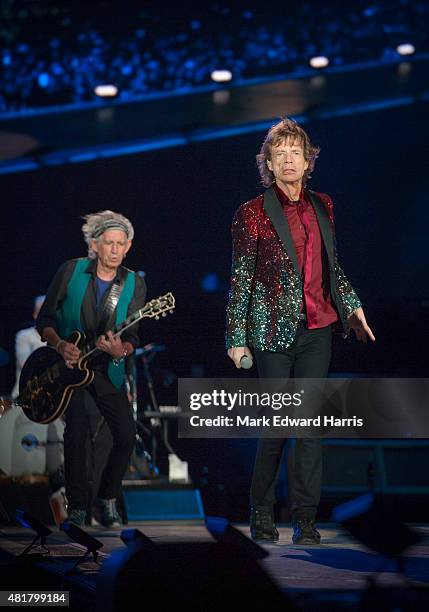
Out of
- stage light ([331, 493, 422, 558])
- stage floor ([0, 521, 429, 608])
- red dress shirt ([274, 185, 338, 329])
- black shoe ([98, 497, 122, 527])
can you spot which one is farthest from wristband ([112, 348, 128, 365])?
stage light ([331, 493, 422, 558])

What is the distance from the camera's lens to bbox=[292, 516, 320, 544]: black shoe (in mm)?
3973

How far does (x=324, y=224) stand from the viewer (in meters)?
4.22

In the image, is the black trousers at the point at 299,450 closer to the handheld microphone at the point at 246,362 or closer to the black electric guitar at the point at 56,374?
the handheld microphone at the point at 246,362

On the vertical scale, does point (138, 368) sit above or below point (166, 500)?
above

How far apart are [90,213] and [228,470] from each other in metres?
1.65

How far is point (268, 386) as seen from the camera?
4273 millimetres

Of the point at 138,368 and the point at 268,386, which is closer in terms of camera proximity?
the point at 268,386

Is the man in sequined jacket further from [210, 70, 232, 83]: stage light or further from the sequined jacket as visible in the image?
[210, 70, 232, 83]: stage light

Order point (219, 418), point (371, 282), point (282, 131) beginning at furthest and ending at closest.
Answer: point (371, 282) < point (219, 418) < point (282, 131)

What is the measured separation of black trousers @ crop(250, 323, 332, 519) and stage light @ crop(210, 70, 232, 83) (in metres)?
1.86

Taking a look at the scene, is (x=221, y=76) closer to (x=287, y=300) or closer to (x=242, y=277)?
(x=242, y=277)

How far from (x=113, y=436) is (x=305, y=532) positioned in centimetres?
135

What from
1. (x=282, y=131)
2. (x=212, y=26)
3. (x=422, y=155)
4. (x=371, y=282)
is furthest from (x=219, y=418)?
(x=212, y=26)

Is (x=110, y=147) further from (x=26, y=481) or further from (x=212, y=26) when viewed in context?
(x=26, y=481)
